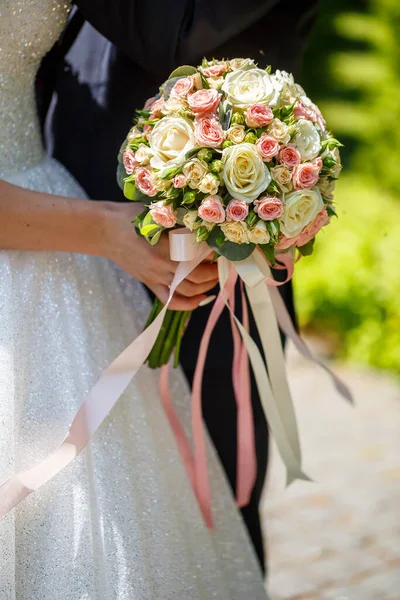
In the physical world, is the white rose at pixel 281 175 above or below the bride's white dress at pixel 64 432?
above

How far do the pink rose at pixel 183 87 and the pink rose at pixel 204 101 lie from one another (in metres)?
0.03

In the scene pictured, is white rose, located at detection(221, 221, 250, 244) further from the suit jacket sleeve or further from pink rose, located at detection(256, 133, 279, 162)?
the suit jacket sleeve

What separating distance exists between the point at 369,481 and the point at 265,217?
245cm

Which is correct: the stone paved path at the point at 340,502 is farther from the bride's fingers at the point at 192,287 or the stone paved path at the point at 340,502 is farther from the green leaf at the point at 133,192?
the green leaf at the point at 133,192

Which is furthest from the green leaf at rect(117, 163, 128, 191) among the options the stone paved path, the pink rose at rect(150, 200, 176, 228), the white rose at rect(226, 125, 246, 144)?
the stone paved path

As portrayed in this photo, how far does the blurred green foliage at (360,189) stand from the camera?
181 inches

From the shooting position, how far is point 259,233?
1365mm

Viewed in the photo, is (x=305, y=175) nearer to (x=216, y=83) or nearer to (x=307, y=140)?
(x=307, y=140)

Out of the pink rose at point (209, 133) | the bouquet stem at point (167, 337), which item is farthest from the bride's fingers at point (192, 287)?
the pink rose at point (209, 133)

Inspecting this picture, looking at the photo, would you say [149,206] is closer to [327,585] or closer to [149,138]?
[149,138]

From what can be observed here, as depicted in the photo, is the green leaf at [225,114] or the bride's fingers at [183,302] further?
the bride's fingers at [183,302]

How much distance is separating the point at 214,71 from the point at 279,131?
0.19 metres

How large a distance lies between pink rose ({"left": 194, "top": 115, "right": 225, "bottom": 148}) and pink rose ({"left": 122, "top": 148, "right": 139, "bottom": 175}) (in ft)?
0.49

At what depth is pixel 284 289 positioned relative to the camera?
2066 millimetres
